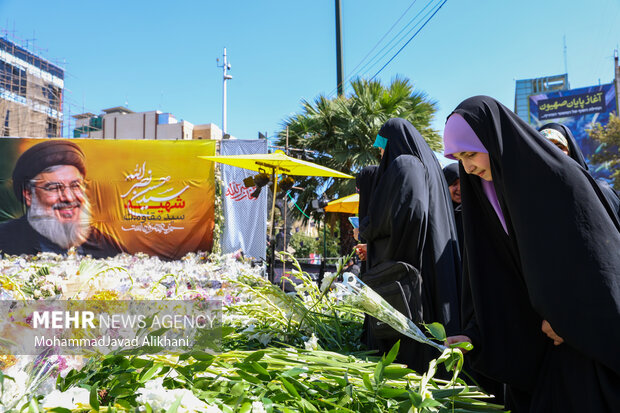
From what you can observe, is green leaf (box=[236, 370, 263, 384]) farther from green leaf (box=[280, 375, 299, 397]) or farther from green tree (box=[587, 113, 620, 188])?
green tree (box=[587, 113, 620, 188])

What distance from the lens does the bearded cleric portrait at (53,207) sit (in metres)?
7.43

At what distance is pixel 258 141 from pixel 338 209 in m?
1.86

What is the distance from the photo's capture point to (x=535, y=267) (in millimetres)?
983

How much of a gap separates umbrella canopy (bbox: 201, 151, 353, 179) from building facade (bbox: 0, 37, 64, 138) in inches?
823

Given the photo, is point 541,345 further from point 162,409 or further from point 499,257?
point 162,409

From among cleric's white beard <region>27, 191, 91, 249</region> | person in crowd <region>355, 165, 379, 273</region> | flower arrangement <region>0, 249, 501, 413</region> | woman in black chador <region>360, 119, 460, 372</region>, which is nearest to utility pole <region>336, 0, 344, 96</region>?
cleric's white beard <region>27, 191, 91, 249</region>

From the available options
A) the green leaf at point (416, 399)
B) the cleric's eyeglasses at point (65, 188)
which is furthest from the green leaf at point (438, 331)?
the cleric's eyeglasses at point (65, 188)

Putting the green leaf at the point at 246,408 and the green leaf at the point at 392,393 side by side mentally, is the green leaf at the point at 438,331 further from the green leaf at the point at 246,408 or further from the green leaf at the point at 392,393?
the green leaf at the point at 246,408

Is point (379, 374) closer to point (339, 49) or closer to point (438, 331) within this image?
point (438, 331)

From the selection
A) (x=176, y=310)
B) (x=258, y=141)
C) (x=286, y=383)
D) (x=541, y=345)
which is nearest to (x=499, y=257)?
(x=541, y=345)

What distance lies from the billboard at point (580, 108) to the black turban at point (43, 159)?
31.3 meters

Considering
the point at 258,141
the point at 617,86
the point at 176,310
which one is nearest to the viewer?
the point at 176,310

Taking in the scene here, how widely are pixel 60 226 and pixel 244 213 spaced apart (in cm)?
306

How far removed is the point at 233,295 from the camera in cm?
171
